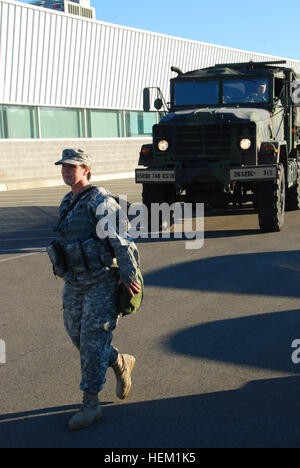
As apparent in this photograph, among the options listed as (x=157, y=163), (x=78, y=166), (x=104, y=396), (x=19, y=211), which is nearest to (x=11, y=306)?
(x=104, y=396)

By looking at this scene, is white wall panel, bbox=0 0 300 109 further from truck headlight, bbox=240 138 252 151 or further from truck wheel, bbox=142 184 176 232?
truck headlight, bbox=240 138 252 151

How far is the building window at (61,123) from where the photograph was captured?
1026 inches

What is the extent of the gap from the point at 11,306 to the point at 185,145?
5.04 metres

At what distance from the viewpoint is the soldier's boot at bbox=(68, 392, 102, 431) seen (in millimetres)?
3805

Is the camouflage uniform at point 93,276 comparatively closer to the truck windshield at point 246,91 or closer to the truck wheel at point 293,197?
the truck windshield at point 246,91

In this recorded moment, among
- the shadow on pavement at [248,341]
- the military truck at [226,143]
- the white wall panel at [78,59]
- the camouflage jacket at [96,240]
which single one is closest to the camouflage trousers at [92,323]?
the camouflage jacket at [96,240]

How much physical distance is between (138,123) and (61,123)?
6.44 meters

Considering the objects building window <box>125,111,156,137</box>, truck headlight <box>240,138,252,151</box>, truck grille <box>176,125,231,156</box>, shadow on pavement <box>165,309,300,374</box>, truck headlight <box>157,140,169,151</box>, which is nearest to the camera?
shadow on pavement <box>165,309,300,374</box>

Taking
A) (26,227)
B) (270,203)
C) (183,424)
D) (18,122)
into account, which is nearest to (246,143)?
(270,203)

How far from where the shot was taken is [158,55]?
Answer: 33.1 meters

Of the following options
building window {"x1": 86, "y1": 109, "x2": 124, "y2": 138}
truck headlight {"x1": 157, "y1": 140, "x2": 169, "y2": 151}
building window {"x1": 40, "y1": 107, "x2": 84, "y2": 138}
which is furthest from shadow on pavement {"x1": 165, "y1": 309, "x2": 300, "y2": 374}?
building window {"x1": 86, "y1": 109, "x2": 124, "y2": 138}

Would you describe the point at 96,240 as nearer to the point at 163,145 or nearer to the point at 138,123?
the point at 163,145

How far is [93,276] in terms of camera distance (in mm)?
3922
